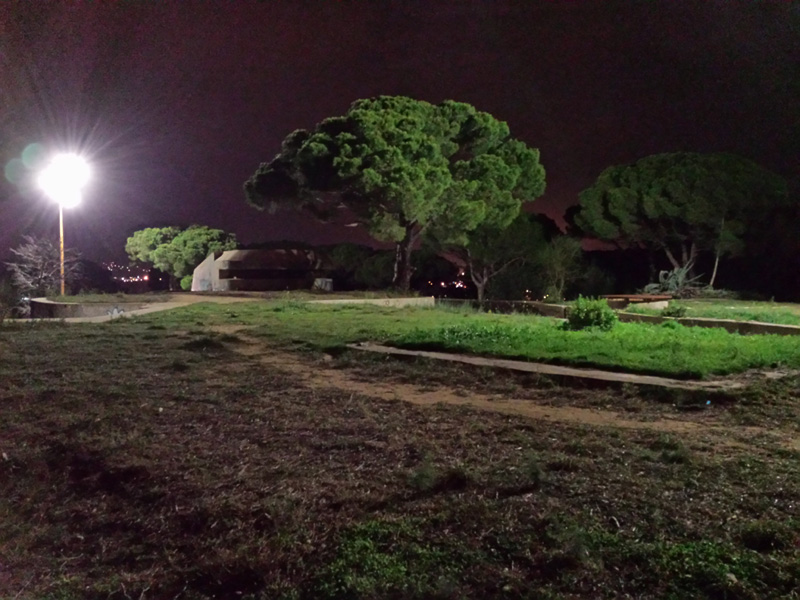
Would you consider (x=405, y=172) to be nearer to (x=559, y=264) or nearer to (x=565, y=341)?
(x=559, y=264)

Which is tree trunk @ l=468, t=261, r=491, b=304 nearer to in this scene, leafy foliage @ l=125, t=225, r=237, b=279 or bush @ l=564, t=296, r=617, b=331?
bush @ l=564, t=296, r=617, b=331

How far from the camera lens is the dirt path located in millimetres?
4895

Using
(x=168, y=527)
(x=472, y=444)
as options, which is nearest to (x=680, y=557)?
(x=472, y=444)

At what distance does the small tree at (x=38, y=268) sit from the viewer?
2225cm

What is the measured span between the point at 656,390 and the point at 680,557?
10.7 feet

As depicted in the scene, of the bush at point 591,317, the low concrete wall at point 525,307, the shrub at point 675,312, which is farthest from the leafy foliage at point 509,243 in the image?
the bush at point 591,317

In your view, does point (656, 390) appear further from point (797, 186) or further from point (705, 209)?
point (797, 186)

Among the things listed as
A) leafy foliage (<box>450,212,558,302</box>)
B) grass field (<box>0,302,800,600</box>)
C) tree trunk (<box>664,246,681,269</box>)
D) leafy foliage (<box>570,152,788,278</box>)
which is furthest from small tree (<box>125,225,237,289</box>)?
grass field (<box>0,302,800,600</box>)

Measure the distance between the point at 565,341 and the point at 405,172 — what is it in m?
12.6

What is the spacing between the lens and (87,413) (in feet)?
19.0

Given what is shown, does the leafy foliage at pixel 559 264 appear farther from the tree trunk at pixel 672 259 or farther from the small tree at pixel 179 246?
the small tree at pixel 179 246

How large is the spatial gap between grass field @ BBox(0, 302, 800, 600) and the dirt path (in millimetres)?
41

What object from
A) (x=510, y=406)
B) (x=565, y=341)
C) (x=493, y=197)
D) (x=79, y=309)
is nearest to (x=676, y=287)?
(x=493, y=197)

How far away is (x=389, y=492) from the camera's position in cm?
385
